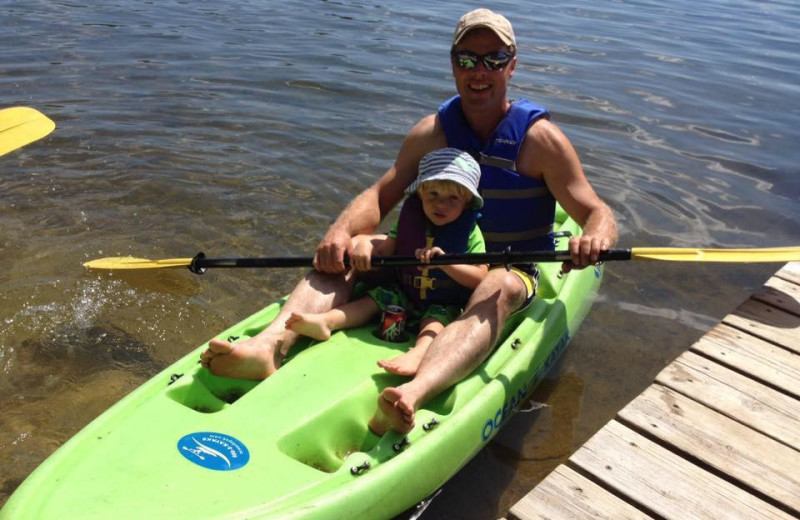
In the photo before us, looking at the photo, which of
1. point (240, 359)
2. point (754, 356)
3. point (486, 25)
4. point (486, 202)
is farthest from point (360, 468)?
point (754, 356)

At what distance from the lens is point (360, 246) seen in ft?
11.1

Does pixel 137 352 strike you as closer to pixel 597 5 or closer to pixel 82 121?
pixel 82 121

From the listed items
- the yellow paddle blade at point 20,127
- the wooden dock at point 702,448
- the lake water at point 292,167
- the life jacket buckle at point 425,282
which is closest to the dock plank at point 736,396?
the wooden dock at point 702,448

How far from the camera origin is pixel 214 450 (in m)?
2.57

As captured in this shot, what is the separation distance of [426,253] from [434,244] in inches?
9.3

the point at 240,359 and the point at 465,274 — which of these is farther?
the point at 465,274

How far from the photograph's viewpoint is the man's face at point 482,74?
11.1ft

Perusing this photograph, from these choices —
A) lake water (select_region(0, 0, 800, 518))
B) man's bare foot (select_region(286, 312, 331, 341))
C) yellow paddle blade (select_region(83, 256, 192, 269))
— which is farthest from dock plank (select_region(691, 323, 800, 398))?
yellow paddle blade (select_region(83, 256, 192, 269))

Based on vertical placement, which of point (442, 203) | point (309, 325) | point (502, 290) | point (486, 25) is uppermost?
point (486, 25)

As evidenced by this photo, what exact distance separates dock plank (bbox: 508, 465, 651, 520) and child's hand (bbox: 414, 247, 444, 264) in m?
0.97

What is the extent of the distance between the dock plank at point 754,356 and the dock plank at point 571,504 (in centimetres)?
114

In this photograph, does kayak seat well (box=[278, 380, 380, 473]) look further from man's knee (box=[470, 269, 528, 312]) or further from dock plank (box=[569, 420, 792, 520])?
dock plank (box=[569, 420, 792, 520])

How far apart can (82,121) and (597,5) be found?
9.88 metres

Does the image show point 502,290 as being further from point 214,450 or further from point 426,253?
point 214,450
